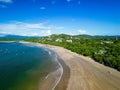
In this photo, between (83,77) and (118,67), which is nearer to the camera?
(83,77)

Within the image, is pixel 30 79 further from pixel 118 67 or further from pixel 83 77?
pixel 118 67

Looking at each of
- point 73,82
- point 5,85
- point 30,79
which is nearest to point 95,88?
point 73,82

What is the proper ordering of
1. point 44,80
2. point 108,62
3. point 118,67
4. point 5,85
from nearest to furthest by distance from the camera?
point 5,85
point 44,80
point 118,67
point 108,62

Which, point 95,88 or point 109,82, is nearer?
point 95,88

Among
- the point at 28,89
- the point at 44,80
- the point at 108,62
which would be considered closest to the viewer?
the point at 28,89

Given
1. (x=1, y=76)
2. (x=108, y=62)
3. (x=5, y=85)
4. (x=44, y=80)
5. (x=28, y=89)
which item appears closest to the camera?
(x=28, y=89)

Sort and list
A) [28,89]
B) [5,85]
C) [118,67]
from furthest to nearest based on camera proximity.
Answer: [118,67] → [5,85] → [28,89]

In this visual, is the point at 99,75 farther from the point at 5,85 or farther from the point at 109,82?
the point at 5,85

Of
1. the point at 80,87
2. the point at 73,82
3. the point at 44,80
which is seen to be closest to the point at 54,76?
the point at 44,80
